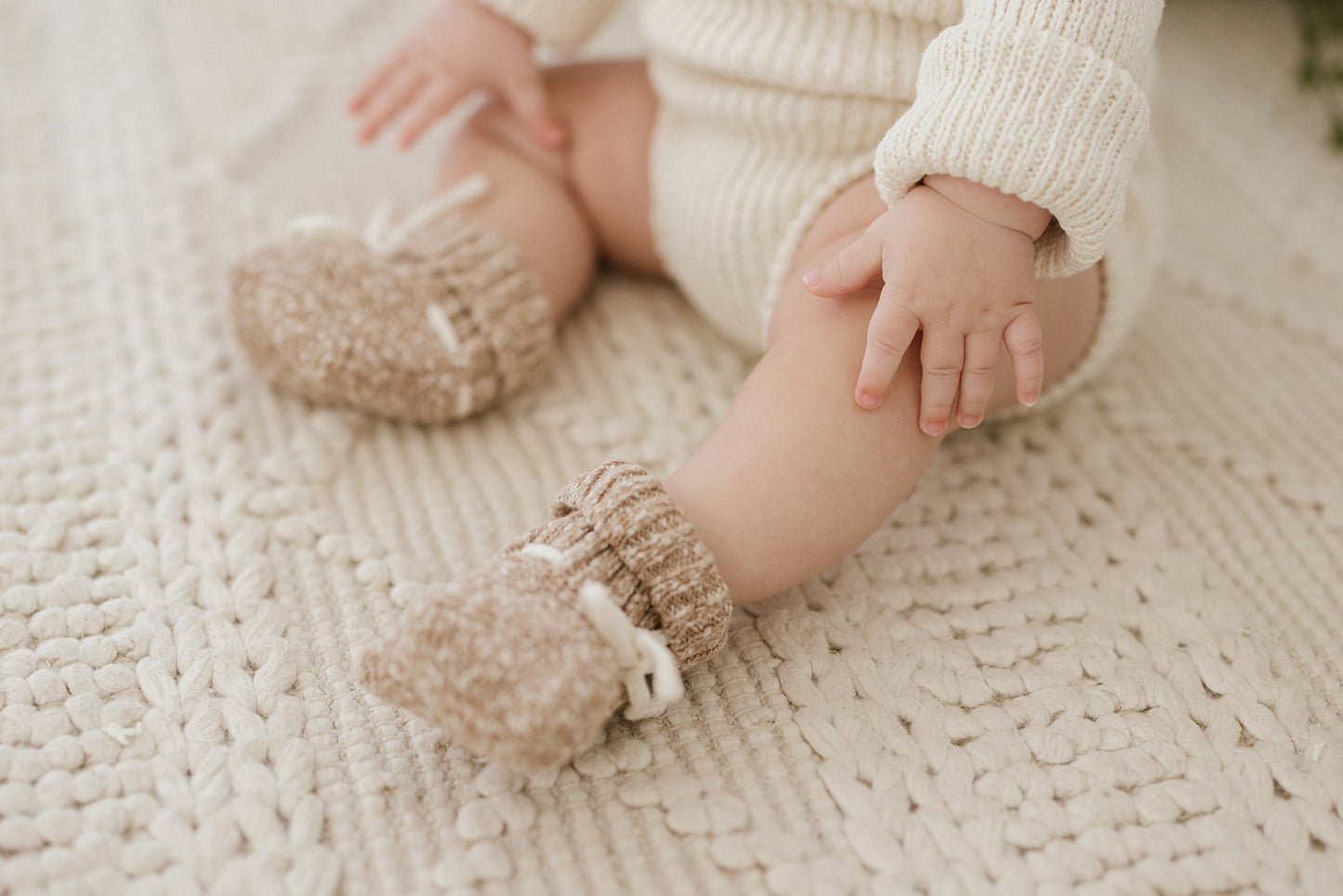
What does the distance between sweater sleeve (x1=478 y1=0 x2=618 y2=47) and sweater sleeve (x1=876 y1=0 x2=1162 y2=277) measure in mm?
389

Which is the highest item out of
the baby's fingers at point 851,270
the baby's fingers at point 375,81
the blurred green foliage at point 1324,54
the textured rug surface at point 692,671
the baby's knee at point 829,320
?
the baby's fingers at point 375,81

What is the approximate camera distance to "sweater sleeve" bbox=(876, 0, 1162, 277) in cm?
56

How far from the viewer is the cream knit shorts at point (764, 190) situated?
714 mm

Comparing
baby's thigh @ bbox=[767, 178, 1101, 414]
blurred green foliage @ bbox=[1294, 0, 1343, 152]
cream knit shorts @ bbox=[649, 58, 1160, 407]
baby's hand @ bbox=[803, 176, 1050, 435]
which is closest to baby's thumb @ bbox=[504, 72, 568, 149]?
cream knit shorts @ bbox=[649, 58, 1160, 407]

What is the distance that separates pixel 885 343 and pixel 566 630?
0.23 metres

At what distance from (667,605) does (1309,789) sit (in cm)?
34

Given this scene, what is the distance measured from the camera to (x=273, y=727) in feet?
1.86

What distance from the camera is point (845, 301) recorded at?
24.6 inches

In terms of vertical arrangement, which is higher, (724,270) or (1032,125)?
(1032,125)

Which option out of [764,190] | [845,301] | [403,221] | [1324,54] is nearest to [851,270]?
[845,301]

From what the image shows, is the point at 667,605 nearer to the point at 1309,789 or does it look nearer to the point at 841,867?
the point at 841,867

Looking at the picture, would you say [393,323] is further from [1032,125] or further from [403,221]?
[1032,125]

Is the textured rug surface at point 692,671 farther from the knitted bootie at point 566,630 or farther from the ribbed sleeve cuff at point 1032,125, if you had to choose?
the ribbed sleeve cuff at point 1032,125

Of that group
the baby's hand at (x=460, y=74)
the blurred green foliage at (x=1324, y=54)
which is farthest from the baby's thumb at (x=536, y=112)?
the blurred green foliage at (x=1324, y=54)
